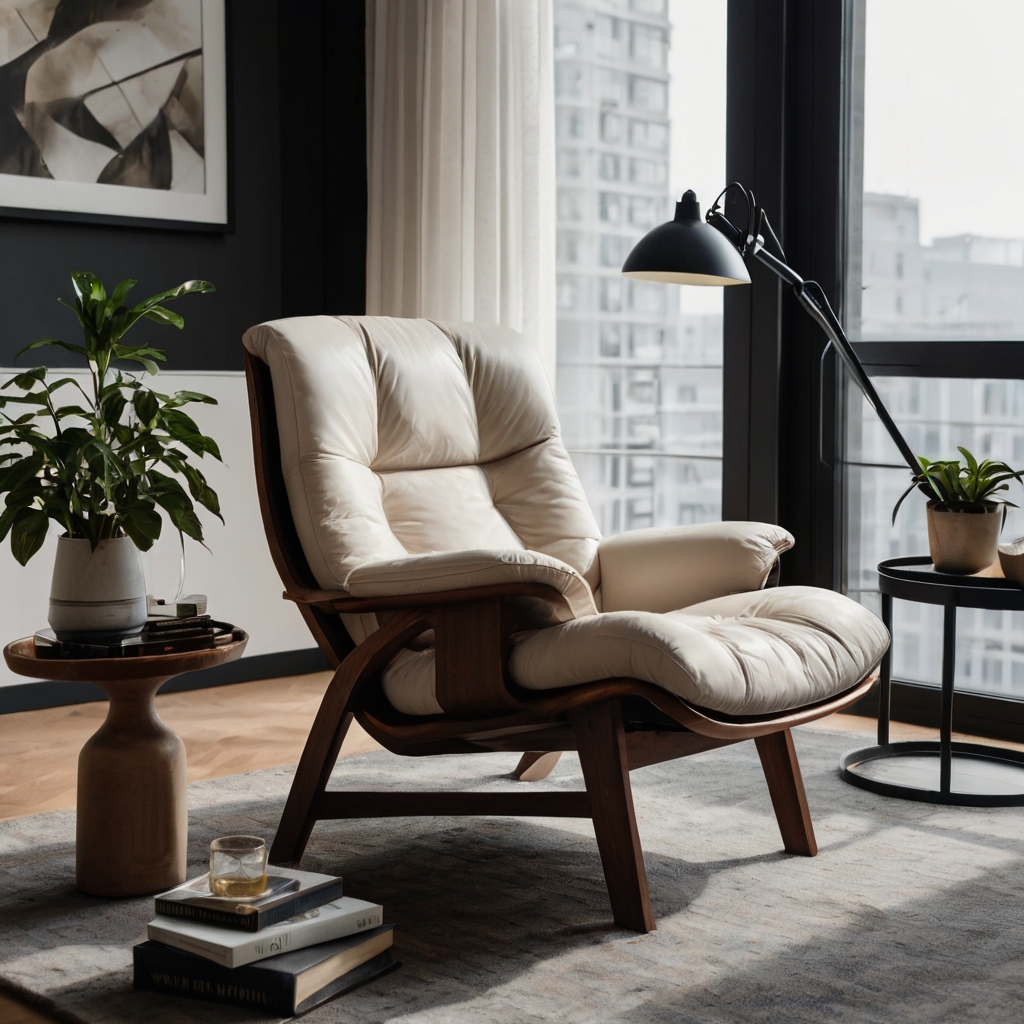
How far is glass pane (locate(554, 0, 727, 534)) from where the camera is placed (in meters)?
3.74

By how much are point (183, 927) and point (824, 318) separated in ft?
5.96

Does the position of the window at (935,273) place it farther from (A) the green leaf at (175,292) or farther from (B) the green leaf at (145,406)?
(B) the green leaf at (145,406)

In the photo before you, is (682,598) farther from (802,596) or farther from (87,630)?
(87,630)

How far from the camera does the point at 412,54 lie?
4.07 meters

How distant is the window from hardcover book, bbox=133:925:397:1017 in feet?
6.76

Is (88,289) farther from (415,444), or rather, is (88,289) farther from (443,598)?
(443,598)

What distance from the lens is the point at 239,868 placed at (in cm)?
179

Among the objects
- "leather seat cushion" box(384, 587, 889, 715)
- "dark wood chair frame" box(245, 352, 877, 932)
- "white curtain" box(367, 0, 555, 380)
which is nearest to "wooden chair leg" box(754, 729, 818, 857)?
"dark wood chair frame" box(245, 352, 877, 932)

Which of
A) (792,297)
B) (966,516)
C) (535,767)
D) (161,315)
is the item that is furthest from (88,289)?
(792,297)

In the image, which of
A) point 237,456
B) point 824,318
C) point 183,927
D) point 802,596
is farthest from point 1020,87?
point 183,927

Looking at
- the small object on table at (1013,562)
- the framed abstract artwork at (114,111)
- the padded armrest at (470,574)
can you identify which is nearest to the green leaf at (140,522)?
the padded armrest at (470,574)

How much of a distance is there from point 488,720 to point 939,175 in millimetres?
2024

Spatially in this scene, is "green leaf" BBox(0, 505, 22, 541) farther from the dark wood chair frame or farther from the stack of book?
the stack of book

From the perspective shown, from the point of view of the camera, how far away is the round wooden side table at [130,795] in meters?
2.19
